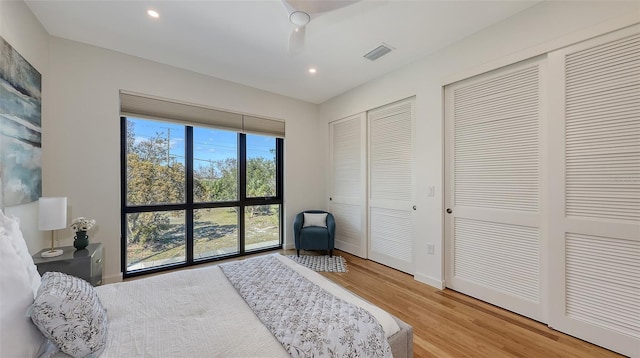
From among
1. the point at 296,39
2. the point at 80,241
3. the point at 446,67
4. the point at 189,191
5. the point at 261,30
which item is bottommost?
the point at 80,241

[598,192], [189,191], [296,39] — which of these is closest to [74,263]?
[189,191]

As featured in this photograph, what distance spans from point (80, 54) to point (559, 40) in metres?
4.62

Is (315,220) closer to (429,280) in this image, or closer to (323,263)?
(323,263)

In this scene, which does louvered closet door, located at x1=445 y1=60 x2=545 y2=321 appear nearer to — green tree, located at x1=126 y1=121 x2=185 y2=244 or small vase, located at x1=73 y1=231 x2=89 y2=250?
green tree, located at x1=126 y1=121 x2=185 y2=244

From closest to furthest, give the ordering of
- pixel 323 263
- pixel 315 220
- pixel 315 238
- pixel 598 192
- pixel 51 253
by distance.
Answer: pixel 598 192 → pixel 51 253 → pixel 323 263 → pixel 315 238 → pixel 315 220

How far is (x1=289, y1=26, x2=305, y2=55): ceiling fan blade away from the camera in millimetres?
1812

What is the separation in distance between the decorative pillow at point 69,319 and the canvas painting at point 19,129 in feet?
4.10

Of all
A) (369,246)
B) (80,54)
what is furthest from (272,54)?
(369,246)

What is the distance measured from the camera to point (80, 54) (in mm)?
2568

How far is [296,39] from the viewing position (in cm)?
190

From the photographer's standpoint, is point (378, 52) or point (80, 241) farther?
point (378, 52)

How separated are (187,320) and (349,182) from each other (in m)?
3.12

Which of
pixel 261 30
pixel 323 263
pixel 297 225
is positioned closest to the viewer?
pixel 261 30

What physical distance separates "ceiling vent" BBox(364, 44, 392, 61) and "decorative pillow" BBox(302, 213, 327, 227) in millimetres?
2454
